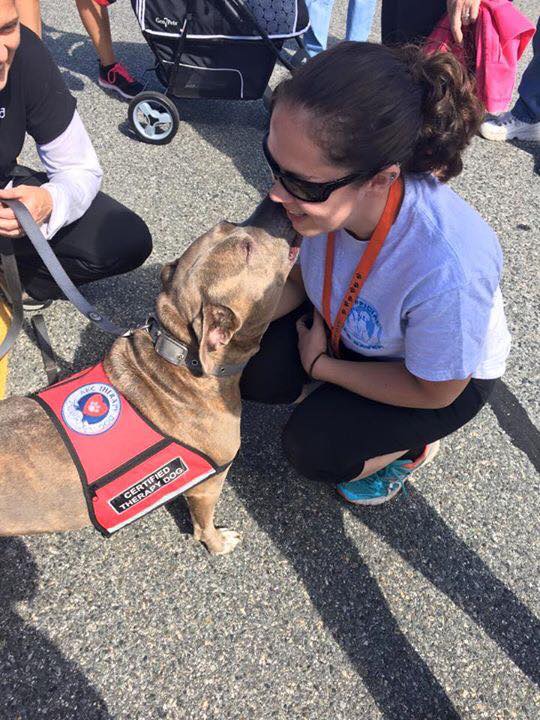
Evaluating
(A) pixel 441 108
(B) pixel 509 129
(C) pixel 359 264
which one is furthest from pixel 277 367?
(B) pixel 509 129

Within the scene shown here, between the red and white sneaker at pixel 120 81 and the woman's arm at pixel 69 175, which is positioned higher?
the woman's arm at pixel 69 175

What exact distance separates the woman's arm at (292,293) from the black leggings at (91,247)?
1.14 m

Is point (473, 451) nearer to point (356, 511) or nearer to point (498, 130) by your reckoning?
point (356, 511)

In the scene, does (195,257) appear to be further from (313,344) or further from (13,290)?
(13,290)

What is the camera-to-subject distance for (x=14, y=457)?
2.14 m

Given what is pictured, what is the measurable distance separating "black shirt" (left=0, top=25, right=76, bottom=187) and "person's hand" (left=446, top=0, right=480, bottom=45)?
8.63 ft

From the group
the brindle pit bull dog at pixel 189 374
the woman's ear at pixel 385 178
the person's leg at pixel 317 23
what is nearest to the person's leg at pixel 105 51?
the person's leg at pixel 317 23

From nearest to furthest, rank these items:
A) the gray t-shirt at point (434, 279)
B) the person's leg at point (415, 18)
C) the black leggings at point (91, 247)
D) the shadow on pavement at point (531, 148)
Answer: the gray t-shirt at point (434, 279), the black leggings at point (91, 247), the person's leg at point (415, 18), the shadow on pavement at point (531, 148)

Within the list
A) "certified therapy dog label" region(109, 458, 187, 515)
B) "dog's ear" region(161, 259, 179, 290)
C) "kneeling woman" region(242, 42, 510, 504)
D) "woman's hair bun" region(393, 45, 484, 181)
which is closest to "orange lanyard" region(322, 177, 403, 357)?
"kneeling woman" region(242, 42, 510, 504)

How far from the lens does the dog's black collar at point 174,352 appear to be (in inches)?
90.3

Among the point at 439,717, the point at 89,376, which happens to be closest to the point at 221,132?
the point at 89,376

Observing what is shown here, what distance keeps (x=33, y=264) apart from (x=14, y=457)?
5.40 ft

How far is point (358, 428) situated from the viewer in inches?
102

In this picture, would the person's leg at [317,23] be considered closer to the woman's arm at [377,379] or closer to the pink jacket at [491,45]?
the pink jacket at [491,45]
